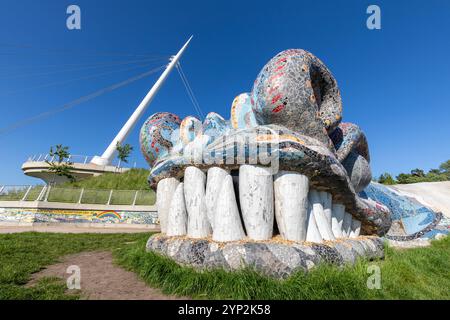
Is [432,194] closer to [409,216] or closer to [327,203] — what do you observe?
[409,216]

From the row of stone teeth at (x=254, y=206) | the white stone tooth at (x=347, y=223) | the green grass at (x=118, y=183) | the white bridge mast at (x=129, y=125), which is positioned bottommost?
the white stone tooth at (x=347, y=223)

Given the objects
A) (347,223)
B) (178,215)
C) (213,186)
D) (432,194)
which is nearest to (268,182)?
(213,186)

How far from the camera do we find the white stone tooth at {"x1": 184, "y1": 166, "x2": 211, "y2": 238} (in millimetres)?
3738

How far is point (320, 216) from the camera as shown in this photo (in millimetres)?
3807

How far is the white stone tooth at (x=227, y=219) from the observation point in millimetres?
3267

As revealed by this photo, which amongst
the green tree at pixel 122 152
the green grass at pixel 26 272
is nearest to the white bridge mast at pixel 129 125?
the green tree at pixel 122 152

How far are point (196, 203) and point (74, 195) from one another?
17.3 m

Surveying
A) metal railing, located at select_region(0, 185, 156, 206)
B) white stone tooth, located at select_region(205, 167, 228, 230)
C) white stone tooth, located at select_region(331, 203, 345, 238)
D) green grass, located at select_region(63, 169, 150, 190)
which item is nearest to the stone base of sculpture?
white stone tooth, located at select_region(205, 167, 228, 230)

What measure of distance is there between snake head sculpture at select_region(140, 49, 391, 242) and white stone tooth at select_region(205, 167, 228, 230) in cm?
1

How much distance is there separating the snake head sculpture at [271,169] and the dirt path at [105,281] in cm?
96

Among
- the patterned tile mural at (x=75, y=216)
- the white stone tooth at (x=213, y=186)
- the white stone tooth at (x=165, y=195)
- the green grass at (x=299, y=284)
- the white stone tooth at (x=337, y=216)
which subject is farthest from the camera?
the patterned tile mural at (x=75, y=216)

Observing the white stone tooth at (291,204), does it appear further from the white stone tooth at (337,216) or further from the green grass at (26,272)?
the green grass at (26,272)
